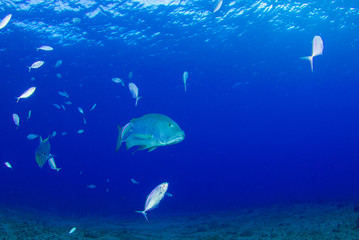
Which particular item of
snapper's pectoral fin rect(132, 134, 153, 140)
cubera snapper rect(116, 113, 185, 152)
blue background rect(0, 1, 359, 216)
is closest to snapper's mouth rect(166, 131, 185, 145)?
cubera snapper rect(116, 113, 185, 152)

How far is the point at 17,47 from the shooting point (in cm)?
2334

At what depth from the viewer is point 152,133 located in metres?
3.26

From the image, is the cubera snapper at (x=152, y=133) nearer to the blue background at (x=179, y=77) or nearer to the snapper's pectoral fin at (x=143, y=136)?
the snapper's pectoral fin at (x=143, y=136)

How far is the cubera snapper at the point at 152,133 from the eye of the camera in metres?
3.23

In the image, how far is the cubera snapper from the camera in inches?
127

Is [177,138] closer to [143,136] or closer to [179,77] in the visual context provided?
[143,136]

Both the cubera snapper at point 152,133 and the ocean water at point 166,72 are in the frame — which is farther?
the ocean water at point 166,72

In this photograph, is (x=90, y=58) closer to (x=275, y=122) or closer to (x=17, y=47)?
(x=17, y=47)

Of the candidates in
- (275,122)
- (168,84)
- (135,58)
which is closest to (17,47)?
(135,58)

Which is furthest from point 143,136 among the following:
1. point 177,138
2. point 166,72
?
point 166,72

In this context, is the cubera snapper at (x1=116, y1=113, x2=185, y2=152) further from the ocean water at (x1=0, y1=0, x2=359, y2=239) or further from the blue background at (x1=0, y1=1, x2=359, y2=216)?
the blue background at (x1=0, y1=1, x2=359, y2=216)

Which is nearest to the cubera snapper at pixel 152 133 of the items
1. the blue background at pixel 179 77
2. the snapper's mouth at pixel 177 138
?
the snapper's mouth at pixel 177 138

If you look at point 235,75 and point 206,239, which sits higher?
point 235,75

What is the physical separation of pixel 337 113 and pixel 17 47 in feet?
260
